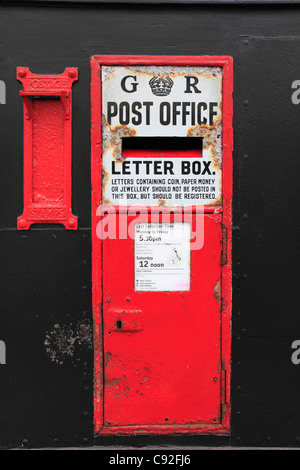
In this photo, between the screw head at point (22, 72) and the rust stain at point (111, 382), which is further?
the rust stain at point (111, 382)

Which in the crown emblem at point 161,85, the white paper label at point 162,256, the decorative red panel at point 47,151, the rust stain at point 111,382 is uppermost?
the crown emblem at point 161,85

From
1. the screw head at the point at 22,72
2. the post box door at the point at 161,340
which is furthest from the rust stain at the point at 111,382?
the screw head at the point at 22,72

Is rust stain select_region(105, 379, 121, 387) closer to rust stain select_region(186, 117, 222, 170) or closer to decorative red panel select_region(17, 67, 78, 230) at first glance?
decorative red panel select_region(17, 67, 78, 230)

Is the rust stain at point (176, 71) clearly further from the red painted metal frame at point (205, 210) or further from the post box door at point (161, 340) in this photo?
the post box door at point (161, 340)

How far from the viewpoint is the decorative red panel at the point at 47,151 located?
236 centimetres

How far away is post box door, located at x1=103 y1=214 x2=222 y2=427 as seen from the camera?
243 centimetres

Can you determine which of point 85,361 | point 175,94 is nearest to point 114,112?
point 175,94

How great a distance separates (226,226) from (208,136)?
524mm

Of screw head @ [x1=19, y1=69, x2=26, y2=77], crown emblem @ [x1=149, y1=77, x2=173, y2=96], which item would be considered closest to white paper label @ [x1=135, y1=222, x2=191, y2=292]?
crown emblem @ [x1=149, y1=77, x2=173, y2=96]

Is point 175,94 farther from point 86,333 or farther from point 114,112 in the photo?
point 86,333

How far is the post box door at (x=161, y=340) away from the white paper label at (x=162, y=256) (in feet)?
0.10

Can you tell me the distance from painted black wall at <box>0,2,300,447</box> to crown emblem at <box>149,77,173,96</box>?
0.54ft

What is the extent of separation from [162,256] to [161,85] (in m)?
0.97

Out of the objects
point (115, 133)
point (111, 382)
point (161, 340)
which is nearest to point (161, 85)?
point (115, 133)
